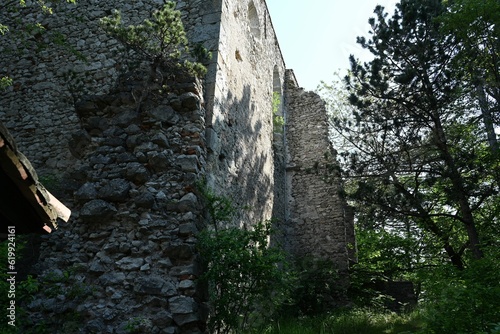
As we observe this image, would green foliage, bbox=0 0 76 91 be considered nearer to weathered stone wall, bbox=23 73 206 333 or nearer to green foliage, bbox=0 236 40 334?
weathered stone wall, bbox=23 73 206 333

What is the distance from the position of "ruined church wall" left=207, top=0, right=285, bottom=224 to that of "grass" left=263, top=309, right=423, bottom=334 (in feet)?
6.92

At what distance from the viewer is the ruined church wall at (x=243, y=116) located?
22.2ft

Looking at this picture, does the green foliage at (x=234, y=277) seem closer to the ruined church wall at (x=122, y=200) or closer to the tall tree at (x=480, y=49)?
the ruined church wall at (x=122, y=200)

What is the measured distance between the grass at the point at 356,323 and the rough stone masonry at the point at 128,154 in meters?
2.16

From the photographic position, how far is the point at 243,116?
824 cm

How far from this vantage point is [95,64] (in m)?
7.28

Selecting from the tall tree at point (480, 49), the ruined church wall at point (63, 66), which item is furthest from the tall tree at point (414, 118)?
the ruined church wall at point (63, 66)

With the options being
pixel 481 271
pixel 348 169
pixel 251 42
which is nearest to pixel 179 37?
pixel 251 42

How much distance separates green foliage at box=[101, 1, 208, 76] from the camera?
19.2 ft

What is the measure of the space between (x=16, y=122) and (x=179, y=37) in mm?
3579

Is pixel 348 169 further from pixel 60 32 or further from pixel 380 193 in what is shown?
pixel 60 32

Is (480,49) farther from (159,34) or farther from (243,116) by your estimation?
(159,34)

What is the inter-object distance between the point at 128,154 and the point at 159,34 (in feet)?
5.93

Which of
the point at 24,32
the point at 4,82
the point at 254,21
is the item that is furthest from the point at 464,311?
the point at 24,32
